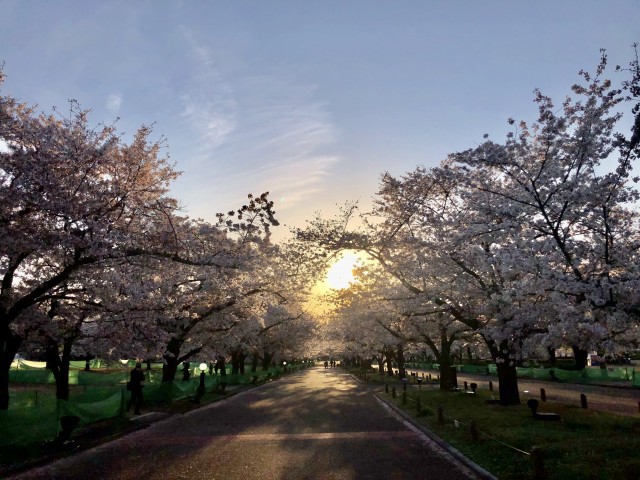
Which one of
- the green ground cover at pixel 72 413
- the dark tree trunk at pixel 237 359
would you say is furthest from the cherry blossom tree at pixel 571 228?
the dark tree trunk at pixel 237 359

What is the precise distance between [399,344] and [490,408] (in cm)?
2604

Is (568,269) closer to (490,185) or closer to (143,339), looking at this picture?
(490,185)

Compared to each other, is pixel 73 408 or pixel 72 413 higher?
pixel 73 408

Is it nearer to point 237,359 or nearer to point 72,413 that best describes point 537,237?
point 72,413

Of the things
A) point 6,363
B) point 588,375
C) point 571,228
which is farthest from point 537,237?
point 588,375

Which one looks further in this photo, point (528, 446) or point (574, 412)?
point (574, 412)

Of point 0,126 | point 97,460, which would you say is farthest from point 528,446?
point 0,126

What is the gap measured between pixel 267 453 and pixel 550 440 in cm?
778

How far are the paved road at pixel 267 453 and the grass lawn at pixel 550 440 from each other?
3.00 feet

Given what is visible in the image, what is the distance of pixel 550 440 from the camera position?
12.7 m

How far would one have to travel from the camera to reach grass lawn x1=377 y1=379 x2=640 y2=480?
9609mm

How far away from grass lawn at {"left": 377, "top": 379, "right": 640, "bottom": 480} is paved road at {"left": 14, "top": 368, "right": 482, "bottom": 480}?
0.91 m

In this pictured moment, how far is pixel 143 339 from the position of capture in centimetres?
1748

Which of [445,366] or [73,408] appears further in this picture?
[445,366]
